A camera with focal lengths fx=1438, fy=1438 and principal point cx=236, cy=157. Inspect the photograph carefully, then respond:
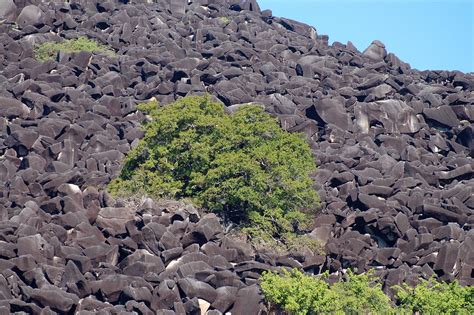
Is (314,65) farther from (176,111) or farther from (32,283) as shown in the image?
(32,283)

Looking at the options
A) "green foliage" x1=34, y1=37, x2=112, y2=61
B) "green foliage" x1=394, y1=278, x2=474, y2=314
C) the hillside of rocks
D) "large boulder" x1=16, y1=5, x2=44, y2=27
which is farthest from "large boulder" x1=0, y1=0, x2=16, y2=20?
"green foliage" x1=394, y1=278, x2=474, y2=314

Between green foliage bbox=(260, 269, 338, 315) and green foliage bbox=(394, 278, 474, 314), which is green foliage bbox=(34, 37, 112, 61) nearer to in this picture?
green foliage bbox=(260, 269, 338, 315)

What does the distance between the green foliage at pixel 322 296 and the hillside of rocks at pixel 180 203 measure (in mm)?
665

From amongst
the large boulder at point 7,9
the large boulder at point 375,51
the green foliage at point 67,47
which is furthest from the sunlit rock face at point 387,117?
the large boulder at point 7,9

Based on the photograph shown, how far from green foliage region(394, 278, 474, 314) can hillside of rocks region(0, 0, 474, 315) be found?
101 inches

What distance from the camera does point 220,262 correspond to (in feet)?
148

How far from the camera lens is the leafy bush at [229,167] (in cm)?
4962

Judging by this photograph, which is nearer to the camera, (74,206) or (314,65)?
(74,206)

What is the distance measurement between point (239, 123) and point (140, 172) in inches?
158

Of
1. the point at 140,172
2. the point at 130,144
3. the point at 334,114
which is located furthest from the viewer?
the point at 334,114

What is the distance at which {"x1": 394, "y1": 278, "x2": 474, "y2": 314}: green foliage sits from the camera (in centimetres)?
4169

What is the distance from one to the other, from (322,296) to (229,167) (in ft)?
29.7

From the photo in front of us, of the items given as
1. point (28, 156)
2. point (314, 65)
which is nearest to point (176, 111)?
point (28, 156)

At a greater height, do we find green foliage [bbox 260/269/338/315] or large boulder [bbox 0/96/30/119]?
green foliage [bbox 260/269/338/315]
